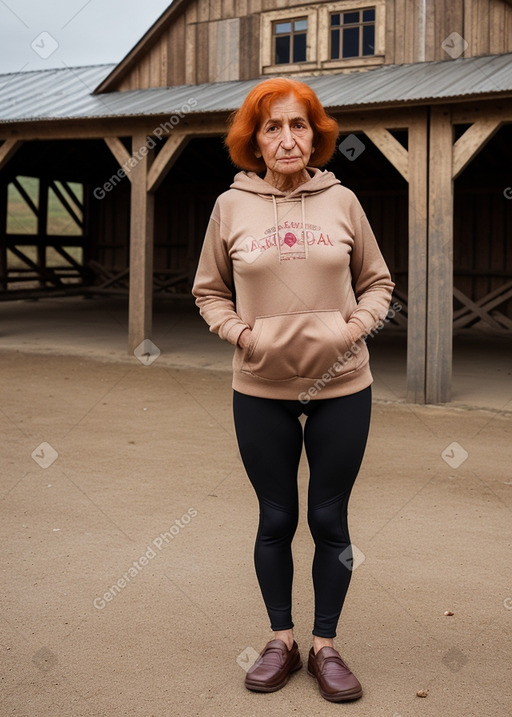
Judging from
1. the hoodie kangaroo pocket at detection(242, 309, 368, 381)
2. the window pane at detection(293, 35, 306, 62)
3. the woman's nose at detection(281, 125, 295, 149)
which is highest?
→ the window pane at detection(293, 35, 306, 62)

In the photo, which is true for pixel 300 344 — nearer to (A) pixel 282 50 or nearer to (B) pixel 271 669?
(B) pixel 271 669

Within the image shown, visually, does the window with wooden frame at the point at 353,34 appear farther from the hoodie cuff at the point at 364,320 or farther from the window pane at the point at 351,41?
the hoodie cuff at the point at 364,320

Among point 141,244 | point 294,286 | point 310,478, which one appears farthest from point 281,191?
point 141,244

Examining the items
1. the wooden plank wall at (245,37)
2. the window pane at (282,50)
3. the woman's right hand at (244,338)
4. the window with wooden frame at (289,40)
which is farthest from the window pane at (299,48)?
the woman's right hand at (244,338)

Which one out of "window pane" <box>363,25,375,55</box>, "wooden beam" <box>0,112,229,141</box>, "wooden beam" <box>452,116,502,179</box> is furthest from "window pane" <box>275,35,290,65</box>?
"wooden beam" <box>452,116,502,179</box>

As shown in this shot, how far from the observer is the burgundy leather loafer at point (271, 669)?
2.91m

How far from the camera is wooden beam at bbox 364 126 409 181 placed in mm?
8930

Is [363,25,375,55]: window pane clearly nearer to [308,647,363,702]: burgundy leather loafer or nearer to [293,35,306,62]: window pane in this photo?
[293,35,306,62]: window pane

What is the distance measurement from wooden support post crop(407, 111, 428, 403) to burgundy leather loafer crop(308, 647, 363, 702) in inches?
239

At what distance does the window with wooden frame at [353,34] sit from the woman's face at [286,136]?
9.16 meters

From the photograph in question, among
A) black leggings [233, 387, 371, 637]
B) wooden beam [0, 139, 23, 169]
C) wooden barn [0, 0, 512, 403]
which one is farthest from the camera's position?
wooden beam [0, 139, 23, 169]

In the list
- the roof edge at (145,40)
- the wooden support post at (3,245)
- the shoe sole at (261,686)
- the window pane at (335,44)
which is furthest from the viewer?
the wooden support post at (3,245)

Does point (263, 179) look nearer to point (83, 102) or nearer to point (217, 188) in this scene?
point (83, 102)

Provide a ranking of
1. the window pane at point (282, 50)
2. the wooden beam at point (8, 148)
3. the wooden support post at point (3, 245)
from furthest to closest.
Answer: the wooden support post at point (3, 245) < the wooden beam at point (8, 148) < the window pane at point (282, 50)
